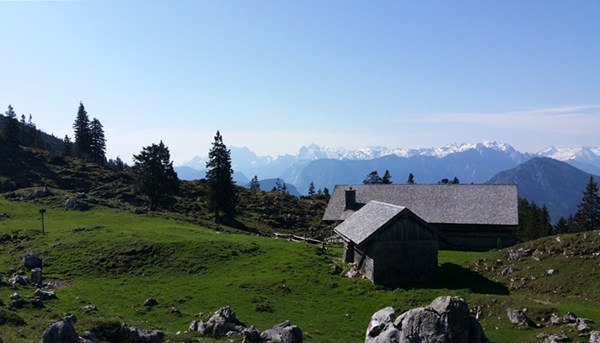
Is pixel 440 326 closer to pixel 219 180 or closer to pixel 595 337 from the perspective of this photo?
pixel 595 337

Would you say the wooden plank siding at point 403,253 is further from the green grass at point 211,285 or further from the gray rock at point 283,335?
the gray rock at point 283,335

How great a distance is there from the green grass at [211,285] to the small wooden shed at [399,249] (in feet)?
5.69

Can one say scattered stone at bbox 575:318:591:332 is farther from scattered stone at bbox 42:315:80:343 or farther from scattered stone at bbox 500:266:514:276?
scattered stone at bbox 42:315:80:343

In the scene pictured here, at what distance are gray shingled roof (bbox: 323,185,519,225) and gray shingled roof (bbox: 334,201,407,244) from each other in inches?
538

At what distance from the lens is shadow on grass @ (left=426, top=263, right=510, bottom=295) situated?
3631 cm

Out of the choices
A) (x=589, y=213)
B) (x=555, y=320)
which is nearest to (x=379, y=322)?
(x=555, y=320)

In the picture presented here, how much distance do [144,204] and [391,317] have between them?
72.7m

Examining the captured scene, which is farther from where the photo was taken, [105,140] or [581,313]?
[105,140]

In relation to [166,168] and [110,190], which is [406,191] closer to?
[166,168]

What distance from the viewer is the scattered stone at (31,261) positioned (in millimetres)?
39000

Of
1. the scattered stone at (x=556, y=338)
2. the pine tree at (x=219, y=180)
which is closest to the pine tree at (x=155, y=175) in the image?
the pine tree at (x=219, y=180)

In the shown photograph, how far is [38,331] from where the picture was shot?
1884cm

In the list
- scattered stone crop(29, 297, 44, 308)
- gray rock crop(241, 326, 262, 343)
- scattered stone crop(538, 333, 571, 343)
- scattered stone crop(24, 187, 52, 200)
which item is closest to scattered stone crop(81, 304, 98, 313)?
scattered stone crop(29, 297, 44, 308)

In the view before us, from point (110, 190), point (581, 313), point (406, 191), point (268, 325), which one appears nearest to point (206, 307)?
point (268, 325)
